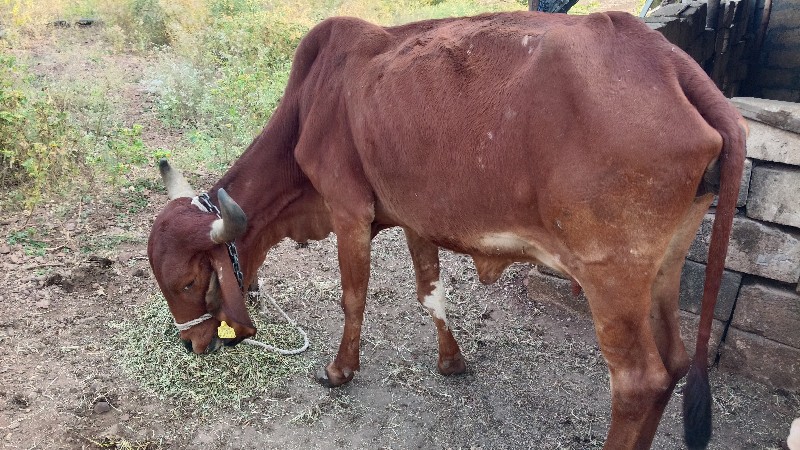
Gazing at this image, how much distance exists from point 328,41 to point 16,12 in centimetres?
870

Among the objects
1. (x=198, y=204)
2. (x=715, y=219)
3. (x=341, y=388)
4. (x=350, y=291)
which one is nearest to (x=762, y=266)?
(x=715, y=219)

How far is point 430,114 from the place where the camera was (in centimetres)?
297

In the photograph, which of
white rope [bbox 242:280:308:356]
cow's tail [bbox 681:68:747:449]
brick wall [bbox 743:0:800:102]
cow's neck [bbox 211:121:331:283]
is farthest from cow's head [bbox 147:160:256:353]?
brick wall [bbox 743:0:800:102]

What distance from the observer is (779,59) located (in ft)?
23.8

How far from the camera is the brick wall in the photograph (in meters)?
7.04

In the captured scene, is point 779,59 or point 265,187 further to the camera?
point 779,59

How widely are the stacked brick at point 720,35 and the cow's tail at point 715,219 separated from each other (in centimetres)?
233

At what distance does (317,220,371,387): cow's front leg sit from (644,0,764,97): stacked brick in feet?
9.30

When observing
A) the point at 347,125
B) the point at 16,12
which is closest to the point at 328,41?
the point at 347,125

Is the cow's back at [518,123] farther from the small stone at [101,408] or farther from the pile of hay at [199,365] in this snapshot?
the small stone at [101,408]

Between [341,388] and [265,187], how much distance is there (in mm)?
1450

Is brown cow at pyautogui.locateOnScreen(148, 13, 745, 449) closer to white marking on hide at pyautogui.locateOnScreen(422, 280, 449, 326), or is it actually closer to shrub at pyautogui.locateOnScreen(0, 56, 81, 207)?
white marking on hide at pyautogui.locateOnScreen(422, 280, 449, 326)

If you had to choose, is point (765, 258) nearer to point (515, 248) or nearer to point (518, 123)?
point (515, 248)

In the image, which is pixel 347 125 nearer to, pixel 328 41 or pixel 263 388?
pixel 328 41
